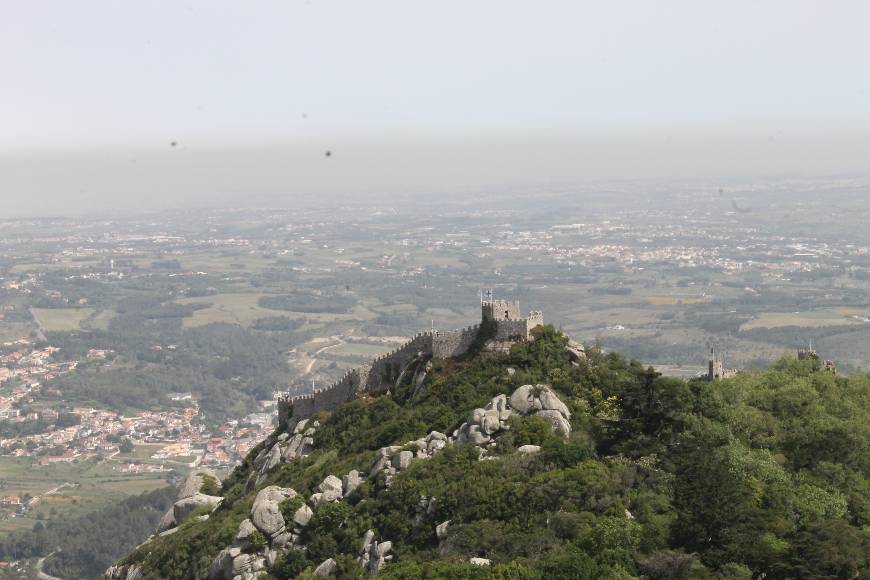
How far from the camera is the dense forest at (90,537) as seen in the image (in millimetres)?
100250

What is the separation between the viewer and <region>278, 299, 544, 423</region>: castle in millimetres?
52094

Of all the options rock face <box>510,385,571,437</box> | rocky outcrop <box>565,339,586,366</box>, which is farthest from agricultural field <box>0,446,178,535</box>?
rock face <box>510,385,571,437</box>

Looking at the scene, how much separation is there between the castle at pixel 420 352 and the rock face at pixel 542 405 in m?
7.59

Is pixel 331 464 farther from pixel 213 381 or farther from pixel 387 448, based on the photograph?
pixel 213 381

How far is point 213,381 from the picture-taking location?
180 m

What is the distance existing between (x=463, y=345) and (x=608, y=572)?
23046mm

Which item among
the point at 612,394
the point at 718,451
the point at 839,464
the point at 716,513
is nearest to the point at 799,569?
the point at 716,513

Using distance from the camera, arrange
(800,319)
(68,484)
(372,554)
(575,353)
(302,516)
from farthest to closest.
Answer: (800,319)
(68,484)
(575,353)
(302,516)
(372,554)

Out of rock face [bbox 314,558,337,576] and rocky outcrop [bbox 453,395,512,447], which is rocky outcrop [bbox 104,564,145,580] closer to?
rock face [bbox 314,558,337,576]

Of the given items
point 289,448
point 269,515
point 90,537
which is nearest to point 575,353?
point 269,515

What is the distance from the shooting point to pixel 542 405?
4328 centimetres

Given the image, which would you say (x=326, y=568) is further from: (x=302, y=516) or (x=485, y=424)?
(x=485, y=424)

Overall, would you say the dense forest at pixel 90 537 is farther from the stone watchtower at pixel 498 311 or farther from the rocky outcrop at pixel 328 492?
the rocky outcrop at pixel 328 492

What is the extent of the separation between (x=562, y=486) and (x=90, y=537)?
254 feet
